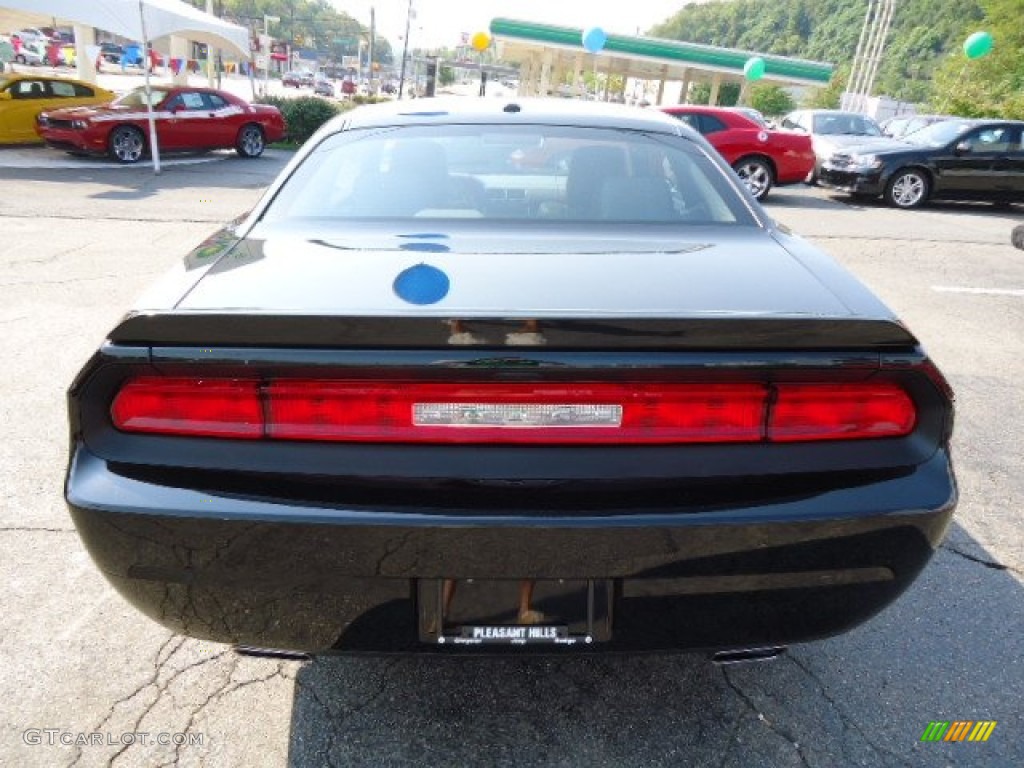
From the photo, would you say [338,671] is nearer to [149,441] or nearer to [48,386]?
[149,441]

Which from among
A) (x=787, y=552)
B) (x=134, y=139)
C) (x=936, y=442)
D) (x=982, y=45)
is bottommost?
(x=134, y=139)

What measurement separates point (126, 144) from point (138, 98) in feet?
3.56

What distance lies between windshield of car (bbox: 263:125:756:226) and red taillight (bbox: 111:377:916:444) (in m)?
0.93

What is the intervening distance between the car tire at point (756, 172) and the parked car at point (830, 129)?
1894mm

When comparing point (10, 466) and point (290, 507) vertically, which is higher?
point (290, 507)

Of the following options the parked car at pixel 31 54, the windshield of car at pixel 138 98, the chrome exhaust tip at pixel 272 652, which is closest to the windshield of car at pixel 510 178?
the chrome exhaust tip at pixel 272 652

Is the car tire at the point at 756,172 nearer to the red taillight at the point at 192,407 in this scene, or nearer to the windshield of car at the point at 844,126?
the windshield of car at the point at 844,126

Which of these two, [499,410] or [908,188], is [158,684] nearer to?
[499,410]

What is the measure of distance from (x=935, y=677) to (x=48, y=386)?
14.0 ft

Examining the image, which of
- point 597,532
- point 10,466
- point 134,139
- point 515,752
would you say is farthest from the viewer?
point 134,139

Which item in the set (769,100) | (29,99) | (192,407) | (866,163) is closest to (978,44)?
(866,163)

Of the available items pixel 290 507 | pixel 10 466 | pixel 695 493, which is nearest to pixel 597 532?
pixel 695 493

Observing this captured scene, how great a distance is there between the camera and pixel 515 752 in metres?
1.90

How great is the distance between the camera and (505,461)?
1.49 meters
